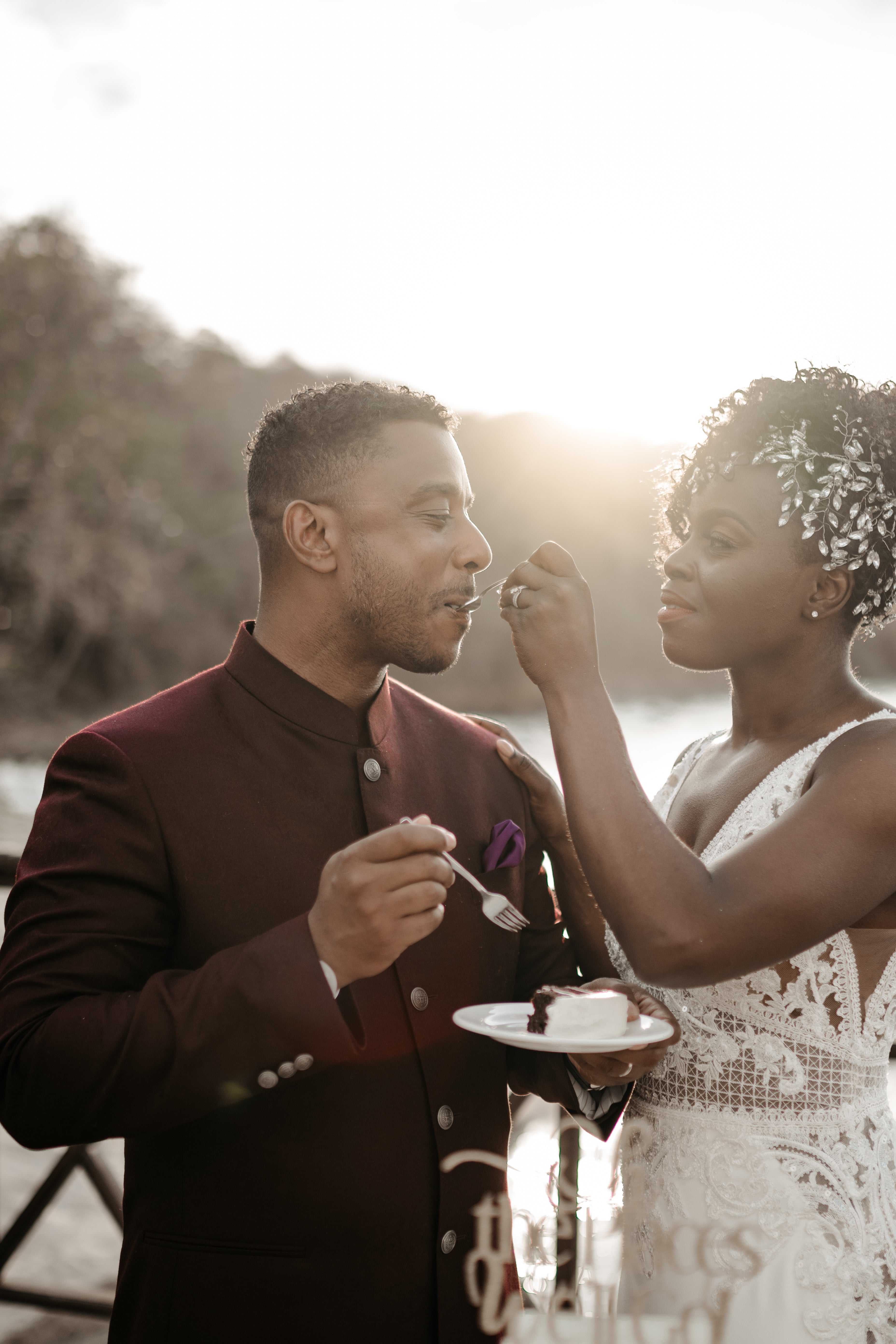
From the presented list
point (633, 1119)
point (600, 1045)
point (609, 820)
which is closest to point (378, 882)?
point (600, 1045)

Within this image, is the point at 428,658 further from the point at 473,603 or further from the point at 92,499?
the point at 92,499

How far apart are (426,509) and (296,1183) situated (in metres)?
1.45

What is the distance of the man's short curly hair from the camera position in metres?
2.60

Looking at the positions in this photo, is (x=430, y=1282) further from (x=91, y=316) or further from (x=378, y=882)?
(x=91, y=316)

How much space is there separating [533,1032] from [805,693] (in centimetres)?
107

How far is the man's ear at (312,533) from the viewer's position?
99.7 inches

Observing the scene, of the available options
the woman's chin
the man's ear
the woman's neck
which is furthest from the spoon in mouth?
the woman's neck

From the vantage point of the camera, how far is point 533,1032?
6.72 feet

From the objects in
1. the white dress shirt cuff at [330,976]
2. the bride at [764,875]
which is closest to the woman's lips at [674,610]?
the bride at [764,875]

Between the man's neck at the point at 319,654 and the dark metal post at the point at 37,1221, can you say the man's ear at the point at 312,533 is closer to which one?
the man's neck at the point at 319,654

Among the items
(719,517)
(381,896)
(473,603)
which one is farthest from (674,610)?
(381,896)

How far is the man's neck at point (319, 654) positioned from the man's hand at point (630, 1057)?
0.83m

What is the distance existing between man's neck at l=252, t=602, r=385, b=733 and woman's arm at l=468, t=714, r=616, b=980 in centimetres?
34

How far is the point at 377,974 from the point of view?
2.16 m
